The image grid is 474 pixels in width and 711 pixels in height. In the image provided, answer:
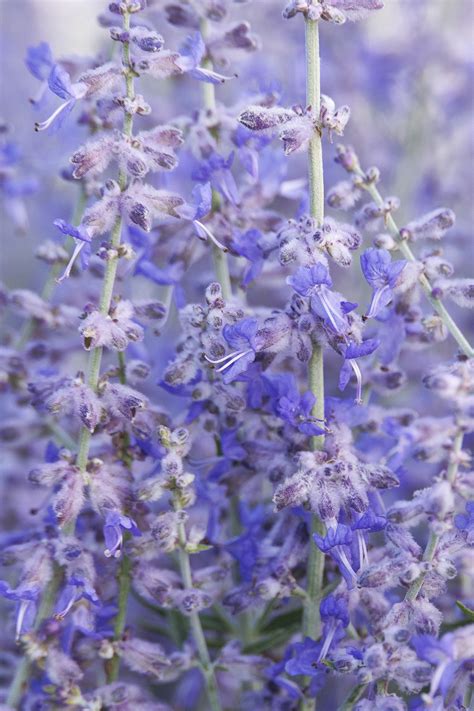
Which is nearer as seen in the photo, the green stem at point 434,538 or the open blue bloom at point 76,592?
the green stem at point 434,538

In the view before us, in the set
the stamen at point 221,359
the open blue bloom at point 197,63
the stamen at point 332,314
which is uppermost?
the open blue bloom at point 197,63

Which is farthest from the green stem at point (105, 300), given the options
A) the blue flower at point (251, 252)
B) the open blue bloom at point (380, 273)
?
the open blue bloom at point (380, 273)

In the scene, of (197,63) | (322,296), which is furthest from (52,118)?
(322,296)

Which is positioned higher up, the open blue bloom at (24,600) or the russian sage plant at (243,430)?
the russian sage plant at (243,430)

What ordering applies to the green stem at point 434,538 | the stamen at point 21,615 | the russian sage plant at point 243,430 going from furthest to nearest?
the stamen at point 21,615 < the russian sage plant at point 243,430 < the green stem at point 434,538

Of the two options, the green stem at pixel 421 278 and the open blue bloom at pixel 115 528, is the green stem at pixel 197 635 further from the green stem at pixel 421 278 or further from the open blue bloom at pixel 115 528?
the green stem at pixel 421 278

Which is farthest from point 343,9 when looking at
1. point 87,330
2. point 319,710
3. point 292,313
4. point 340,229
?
point 319,710

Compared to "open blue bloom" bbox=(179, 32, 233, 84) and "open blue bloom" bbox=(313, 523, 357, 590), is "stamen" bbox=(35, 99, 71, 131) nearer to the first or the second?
"open blue bloom" bbox=(179, 32, 233, 84)
